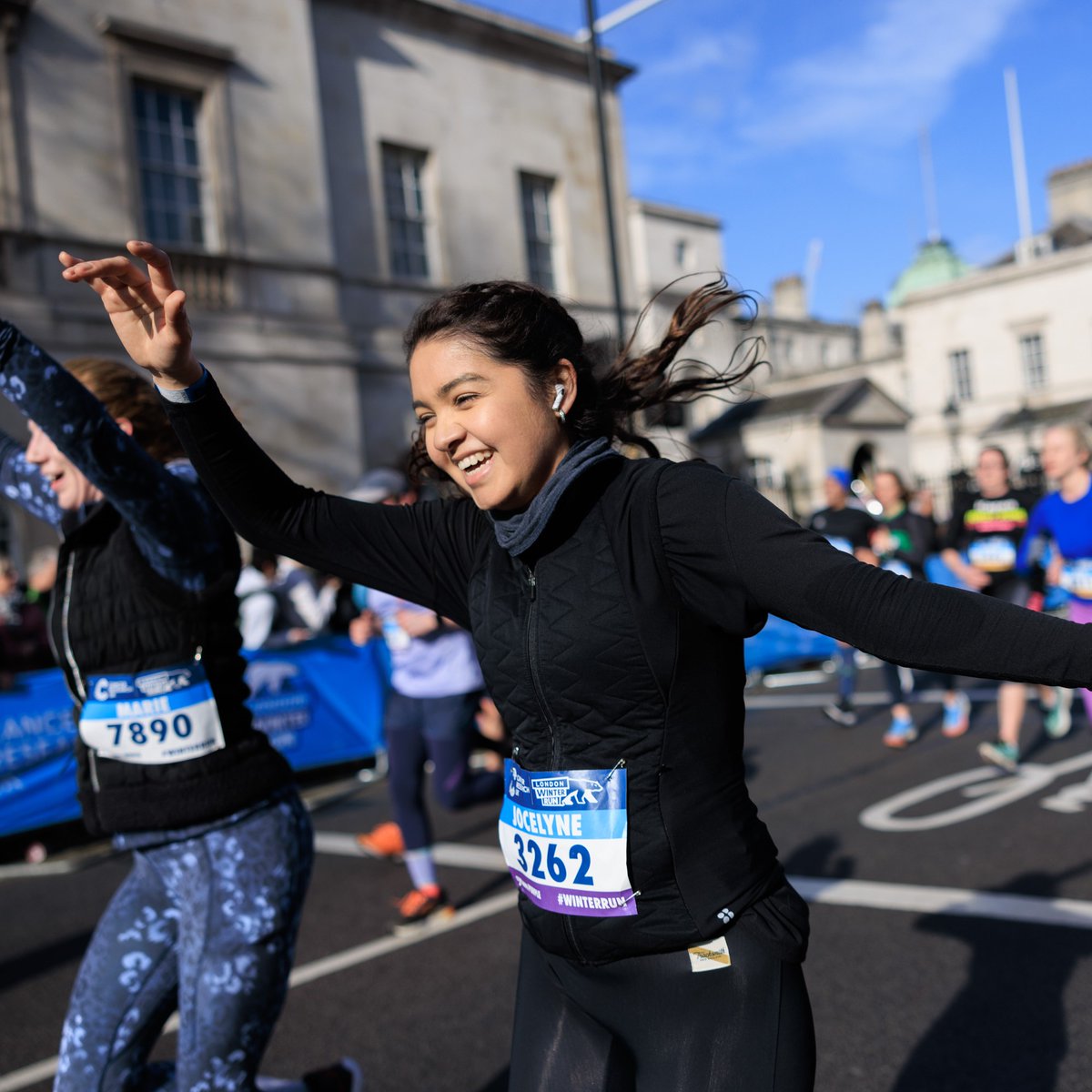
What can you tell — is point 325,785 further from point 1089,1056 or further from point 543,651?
point 543,651

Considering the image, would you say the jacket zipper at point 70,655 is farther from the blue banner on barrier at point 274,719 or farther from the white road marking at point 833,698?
the white road marking at point 833,698

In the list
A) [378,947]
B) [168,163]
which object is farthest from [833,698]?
[168,163]

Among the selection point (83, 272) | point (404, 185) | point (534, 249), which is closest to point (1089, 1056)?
point (83, 272)

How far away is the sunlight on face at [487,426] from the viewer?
1.97m

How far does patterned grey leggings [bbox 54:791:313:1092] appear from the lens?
2508mm

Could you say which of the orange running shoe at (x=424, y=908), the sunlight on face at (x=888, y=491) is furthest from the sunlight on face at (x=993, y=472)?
the orange running shoe at (x=424, y=908)

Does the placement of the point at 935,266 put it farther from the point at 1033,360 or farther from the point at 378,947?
the point at 378,947

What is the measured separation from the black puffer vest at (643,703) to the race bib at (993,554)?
304 inches

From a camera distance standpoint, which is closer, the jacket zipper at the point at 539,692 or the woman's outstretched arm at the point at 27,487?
the jacket zipper at the point at 539,692

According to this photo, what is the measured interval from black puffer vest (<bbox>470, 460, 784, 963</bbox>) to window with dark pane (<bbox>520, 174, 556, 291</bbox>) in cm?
2022

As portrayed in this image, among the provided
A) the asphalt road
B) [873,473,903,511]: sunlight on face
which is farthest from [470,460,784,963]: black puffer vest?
[873,473,903,511]: sunlight on face

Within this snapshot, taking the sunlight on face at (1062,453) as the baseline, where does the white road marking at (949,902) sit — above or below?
below

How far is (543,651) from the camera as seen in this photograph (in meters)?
1.95

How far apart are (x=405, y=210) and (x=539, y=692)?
62.3 feet
